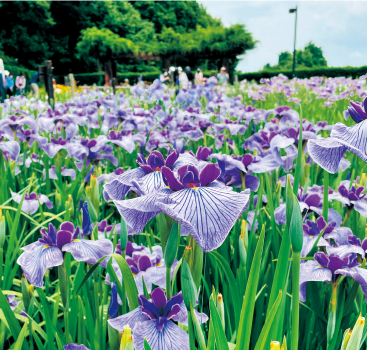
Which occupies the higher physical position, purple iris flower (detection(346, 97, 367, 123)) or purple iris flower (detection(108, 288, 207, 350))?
purple iris flower (detection(346, 97, 367, 123))

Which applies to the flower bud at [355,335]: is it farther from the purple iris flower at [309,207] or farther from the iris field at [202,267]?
the purple iris flower at [309,207]

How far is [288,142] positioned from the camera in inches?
65.7

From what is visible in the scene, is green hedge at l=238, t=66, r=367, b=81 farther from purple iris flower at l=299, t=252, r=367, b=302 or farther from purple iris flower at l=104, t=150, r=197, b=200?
purple iris flower at l=104, t=150, r=197, b=200

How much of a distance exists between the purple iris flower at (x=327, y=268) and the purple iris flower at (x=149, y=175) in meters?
0.46

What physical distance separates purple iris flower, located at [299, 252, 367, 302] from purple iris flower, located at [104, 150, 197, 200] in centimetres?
46

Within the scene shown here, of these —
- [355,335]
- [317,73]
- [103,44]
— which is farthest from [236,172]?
[317,73]

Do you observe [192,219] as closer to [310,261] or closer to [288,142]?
[310,261]

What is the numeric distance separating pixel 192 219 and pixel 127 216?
19 cm

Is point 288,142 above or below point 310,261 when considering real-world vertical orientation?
above

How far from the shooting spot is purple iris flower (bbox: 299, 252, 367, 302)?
3.13ft

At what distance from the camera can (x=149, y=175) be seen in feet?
2.85

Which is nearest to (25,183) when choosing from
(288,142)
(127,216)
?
(288,142)

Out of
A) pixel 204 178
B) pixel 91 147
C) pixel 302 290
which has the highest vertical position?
pixel 204 178

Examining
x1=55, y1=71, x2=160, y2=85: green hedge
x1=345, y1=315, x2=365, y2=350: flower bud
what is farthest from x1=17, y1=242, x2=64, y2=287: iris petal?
x1=55, y1=71, x2=160, y2=85: green hedge
